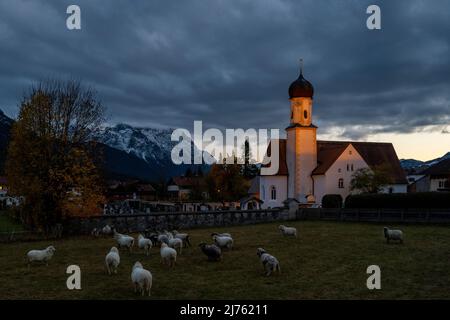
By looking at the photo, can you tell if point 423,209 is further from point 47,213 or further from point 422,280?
point 47,213

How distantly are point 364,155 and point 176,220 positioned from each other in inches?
1617

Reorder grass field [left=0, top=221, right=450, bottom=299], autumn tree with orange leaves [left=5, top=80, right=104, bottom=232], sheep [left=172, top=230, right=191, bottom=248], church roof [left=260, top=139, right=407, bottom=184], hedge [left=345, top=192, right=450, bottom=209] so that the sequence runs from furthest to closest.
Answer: church roof [left=260, top=139, right=407, bottom=184] < hedge [left=345, top=192, right=450, bottom=209] < autumn tree with orange leaves [left=5, top=80, right=104, bottom=232] < sheep [left=172, top=230, right=191, bottom=248] < grass field [left=0, top=221, right=450, bottom=299]

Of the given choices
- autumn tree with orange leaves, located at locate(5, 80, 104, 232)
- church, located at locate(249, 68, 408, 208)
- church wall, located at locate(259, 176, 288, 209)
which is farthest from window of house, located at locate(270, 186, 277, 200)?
autumn tree with orange leaves, located at locate(5, 80, 104, 232)

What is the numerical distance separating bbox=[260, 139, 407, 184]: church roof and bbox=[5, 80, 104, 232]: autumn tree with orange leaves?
120 feet

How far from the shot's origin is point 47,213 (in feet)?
100

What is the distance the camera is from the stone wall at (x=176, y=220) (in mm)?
32125

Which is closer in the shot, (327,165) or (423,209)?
(423,209)

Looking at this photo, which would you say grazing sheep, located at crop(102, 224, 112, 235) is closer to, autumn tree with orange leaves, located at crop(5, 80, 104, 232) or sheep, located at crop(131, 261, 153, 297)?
autumn tree with orange leaves, located at crop(5, 80, 104, 232)

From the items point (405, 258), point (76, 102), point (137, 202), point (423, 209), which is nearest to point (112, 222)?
point (76, 102)

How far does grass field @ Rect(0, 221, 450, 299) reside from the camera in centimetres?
1279

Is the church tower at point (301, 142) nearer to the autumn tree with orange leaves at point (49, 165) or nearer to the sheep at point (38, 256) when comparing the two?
the autumn tree with orange leaves at point (49, 165)

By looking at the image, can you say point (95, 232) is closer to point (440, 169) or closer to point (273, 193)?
point (273, 193)

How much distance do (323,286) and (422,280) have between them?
330 cm

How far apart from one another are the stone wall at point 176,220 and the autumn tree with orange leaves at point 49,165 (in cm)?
130
